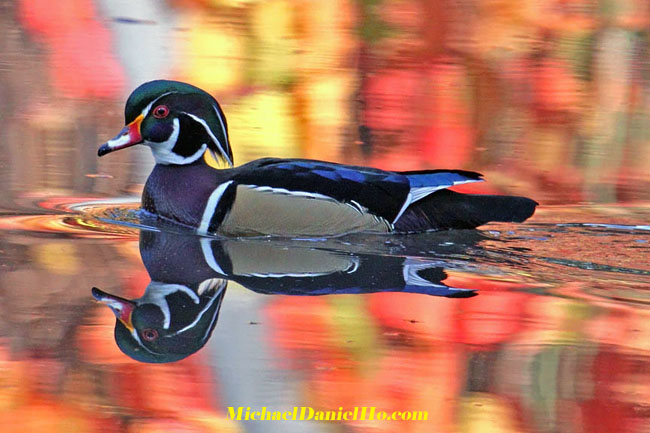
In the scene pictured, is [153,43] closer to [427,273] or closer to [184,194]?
[184,194]

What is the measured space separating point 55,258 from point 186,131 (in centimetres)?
102

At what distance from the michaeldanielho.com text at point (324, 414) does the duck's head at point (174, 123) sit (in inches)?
92.7

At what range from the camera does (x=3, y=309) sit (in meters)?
3.74

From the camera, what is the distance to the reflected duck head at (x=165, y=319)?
338 centimetres

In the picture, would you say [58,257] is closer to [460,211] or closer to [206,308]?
[206,308]

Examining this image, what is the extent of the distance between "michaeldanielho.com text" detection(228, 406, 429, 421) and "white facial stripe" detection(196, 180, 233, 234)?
2.05 m

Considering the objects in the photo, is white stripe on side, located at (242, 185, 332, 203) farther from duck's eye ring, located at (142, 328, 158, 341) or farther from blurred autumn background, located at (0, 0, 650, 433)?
duck's eye ring, located at (142, 328, 158, 341)

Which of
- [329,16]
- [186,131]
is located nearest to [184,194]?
[186,131]

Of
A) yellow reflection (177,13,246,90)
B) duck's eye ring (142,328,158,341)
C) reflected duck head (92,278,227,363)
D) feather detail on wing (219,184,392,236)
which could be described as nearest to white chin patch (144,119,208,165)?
feather detail on wing (219,184,392,236)

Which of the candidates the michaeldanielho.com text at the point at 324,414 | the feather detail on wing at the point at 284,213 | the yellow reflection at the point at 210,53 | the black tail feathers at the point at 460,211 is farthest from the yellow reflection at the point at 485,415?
the yellow reflection at the point at 210,53

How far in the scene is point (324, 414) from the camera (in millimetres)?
3002

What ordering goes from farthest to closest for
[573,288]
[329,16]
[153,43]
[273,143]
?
[329,16], [153,43], [273,143], [573,288]

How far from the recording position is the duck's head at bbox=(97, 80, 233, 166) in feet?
16.9

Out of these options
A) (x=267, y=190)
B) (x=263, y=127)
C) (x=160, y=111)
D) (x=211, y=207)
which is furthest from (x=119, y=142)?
(x=263, y=127)
